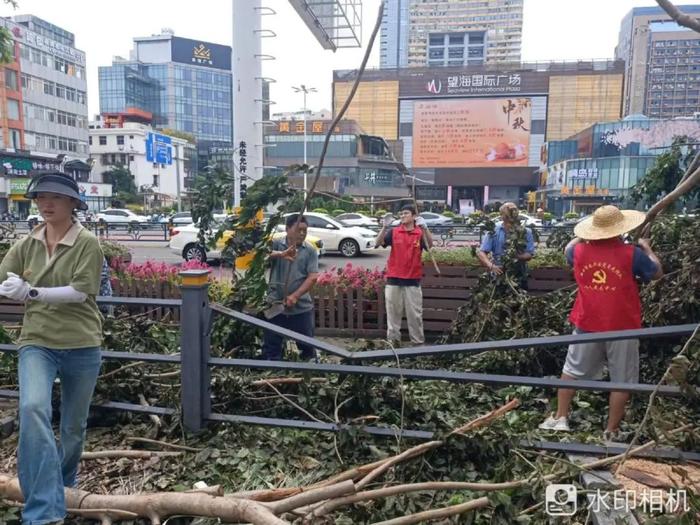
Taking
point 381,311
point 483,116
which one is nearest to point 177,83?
point 483,116

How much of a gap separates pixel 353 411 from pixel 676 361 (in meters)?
1.90

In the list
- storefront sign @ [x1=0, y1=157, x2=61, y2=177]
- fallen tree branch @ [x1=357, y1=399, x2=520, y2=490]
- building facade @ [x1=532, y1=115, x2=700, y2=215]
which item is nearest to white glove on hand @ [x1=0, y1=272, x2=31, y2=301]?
fallen tree branch @ [x1=357, y1=399, x2=520, y2=490]

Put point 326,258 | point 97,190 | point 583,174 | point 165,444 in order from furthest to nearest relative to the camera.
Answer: point 97,190 → point 583,174 → point 326,258 → point 165,444

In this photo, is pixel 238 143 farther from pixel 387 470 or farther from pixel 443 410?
pixel 387 470

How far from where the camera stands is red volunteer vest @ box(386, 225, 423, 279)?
19.1ft

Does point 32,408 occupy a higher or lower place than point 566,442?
higher

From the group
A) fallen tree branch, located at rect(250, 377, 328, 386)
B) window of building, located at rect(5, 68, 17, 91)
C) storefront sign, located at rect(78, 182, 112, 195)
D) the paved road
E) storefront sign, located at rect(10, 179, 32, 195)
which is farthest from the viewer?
storefront sign, located at rect(78, 182, 112, 195)

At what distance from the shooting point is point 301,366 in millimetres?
3086

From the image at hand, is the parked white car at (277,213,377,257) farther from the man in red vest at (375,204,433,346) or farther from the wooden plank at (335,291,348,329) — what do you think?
the man in red vest at (375,204,433,346)

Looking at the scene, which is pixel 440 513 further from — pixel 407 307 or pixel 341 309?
pixel 341 309

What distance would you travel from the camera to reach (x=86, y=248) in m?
2.68

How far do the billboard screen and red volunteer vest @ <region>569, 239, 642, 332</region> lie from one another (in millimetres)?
73031

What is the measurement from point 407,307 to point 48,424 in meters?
4.21

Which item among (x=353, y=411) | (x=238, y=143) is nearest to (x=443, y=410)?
(x=353, y=411)
